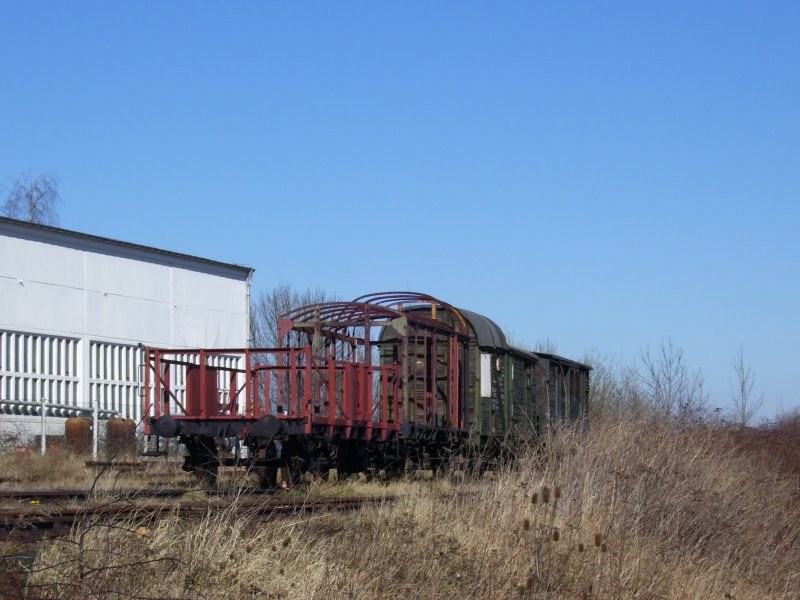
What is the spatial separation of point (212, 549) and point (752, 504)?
943 cm

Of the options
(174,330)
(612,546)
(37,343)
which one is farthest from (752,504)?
(174,330)

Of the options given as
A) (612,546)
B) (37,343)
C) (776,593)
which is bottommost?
(776,593)

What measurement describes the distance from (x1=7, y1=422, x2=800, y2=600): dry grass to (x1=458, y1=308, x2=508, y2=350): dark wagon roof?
610cm

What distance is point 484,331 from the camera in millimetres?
20594

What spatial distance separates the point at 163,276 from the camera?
1344 inches

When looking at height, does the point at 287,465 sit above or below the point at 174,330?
below

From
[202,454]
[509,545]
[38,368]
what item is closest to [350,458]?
[202,454]

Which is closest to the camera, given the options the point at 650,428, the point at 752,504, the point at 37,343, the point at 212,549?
the point at 212,549

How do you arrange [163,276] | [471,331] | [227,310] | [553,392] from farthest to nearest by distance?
[227,310]
[163,276]
[553,392]
[471,331]

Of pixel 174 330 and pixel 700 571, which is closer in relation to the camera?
pixel 700 571

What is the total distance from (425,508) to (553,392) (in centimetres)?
1469

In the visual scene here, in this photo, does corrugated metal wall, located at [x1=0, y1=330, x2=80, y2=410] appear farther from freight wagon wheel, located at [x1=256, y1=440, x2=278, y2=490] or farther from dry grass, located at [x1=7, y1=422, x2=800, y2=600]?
dry grass, located at [x1=7, y1=422, x2=800, y2=600]

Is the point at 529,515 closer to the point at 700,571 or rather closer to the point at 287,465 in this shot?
the point at 700,571

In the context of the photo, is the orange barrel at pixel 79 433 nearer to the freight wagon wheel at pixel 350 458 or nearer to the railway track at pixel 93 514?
the freight wagon wheel at pixel 350 458
